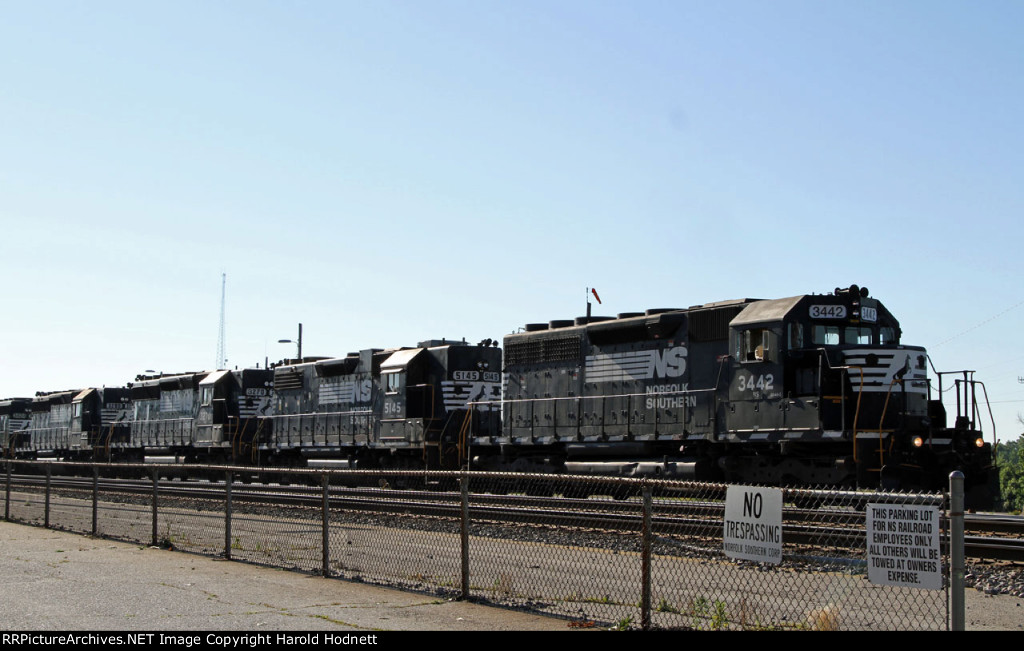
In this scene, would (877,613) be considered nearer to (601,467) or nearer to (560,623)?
(560,623)

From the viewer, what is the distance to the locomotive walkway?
25.1ft

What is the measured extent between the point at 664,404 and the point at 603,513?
320 inches

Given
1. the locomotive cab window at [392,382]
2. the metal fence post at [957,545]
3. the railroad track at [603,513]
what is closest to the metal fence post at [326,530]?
the railroad track at [603,513]

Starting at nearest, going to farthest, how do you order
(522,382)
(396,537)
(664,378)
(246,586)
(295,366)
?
1. (246,586)
2. (396,537)
3. (664,378)
4. (522,382)
5. (295,366)

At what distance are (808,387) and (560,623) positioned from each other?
10.6 meters

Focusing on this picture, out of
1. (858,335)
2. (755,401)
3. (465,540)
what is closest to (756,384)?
(755,401)

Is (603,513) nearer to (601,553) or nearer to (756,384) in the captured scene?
(601,553)

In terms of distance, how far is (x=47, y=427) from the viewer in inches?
1929

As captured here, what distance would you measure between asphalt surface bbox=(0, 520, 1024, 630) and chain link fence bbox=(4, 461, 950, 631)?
44cm

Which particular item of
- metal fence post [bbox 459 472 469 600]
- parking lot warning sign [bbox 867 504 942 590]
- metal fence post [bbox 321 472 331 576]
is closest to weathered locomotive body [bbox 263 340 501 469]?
metal fence post [bbox 321 472 331 576]

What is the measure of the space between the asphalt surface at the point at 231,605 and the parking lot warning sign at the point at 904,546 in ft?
6.74

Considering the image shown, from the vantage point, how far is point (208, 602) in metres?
8.74

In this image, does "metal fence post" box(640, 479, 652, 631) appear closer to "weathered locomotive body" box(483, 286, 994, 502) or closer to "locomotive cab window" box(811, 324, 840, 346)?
"weathered locomotive body" box(483, 286, 994, 502)
